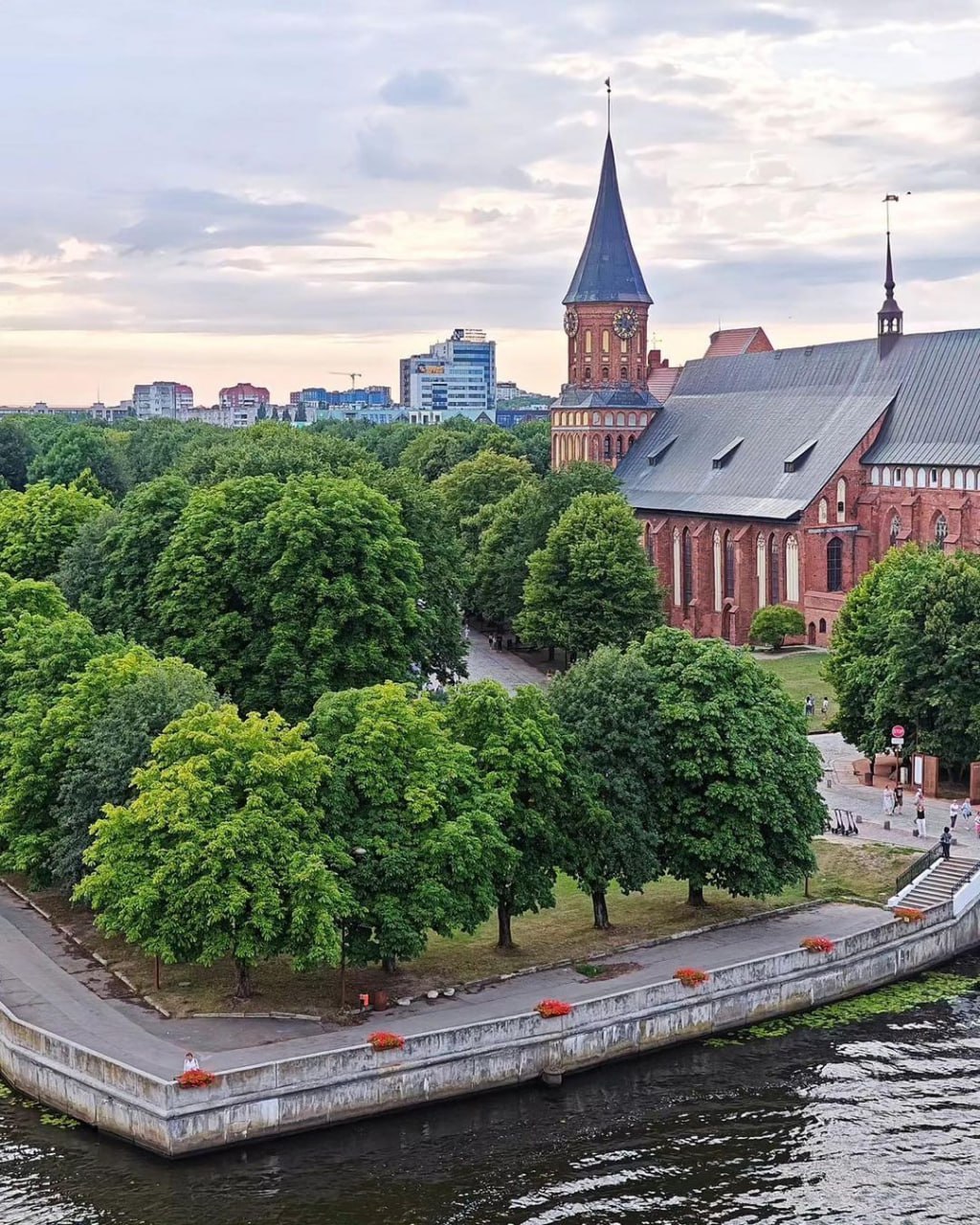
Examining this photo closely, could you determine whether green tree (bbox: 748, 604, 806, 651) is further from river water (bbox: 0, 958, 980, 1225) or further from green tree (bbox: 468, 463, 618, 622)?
river water (bbox: 0, 958, 980, 1225)

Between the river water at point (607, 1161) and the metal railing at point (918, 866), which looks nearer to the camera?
the river water at point (607, 1161)

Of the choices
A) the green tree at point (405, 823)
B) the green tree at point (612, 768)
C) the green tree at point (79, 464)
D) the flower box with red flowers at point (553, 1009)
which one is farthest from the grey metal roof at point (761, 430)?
the flower box with red flowers at point (553, 1009)

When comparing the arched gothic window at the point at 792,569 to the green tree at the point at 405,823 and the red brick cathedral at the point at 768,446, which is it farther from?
the green tree at the point at 405,823

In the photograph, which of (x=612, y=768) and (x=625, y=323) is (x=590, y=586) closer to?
(x=612, y=768)

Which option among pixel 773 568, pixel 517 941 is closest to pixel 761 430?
pixel 773 568

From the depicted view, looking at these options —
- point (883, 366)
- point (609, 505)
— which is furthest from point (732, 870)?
point (883, 366)

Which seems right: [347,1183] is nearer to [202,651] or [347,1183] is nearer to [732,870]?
[732,870]
